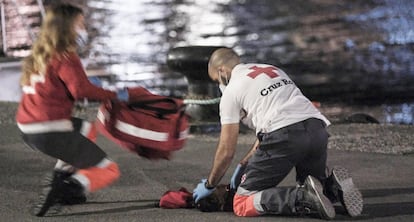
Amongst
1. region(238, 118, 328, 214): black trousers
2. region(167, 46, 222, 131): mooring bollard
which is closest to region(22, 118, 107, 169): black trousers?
region(238, 118, 328, 214): black trousers

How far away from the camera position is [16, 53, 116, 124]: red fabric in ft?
17.1

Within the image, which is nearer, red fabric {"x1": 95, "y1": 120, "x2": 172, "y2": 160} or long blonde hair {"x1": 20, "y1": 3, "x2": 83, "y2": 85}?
long blonde hair {"x1": 20, "y1": 3, "x2": 83, "y2": 85}

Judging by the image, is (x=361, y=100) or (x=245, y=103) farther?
(x=361, y=100)

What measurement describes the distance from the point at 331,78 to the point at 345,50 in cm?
46

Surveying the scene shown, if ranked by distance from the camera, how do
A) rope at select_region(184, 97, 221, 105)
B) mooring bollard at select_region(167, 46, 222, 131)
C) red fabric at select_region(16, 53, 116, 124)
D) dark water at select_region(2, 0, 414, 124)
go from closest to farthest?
red fabric at select_region(16, 53, 116, 124) → mooring bollard at select_region(167, 46, 222, 131) → rope at select_region(184, 97, 221, 105) → dark water at select_region(2, 0, 414, 124)

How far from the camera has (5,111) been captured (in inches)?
422

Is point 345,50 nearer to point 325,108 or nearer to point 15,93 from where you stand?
point 325,108

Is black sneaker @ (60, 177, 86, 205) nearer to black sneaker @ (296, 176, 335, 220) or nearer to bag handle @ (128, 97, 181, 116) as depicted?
bag handle @ (128, 97, 181, 116)

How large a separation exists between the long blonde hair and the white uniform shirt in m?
1.12

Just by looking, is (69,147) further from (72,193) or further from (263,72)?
(263,72)

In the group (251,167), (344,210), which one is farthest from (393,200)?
(251,167)

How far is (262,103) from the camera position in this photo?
5312 millimetres

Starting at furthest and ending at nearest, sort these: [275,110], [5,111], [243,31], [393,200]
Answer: [243,31] → [5,111] → [393,200] → [275,110]

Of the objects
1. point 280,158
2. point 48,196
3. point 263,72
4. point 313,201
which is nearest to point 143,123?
point 48,196
